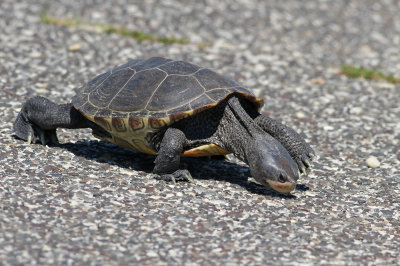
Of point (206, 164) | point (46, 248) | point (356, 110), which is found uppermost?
point (356, 110)

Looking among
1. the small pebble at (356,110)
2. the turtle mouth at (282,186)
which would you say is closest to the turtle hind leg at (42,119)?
the turtle mouth at (282,186)

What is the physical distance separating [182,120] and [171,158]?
414mm

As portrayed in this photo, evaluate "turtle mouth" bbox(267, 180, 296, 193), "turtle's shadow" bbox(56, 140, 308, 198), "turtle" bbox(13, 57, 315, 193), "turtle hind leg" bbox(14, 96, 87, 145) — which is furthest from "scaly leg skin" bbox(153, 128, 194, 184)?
"turtle hind leg" bbox(14, 96, 87, 145)

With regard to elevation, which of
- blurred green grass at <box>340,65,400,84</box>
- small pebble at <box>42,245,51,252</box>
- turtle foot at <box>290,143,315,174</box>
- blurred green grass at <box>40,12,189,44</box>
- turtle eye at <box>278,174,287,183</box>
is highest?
blurred green grass at <box>340,65,400,84</box>

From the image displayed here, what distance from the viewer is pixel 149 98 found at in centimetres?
593

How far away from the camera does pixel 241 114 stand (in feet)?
20.0

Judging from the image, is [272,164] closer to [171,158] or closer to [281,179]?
[281,179]

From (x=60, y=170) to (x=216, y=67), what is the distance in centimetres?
469

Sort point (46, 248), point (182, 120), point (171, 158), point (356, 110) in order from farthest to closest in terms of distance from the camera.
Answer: point (356, 110)
point (182, 120)
point (171, 158)
point (46, 248)

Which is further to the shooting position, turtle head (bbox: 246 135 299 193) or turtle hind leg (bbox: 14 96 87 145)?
turtle hind leg (bbox: 14 96 87 145)

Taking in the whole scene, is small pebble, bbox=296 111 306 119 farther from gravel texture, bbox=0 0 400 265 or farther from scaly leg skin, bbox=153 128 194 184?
scaly leg skin, bbox=153 128 194 184

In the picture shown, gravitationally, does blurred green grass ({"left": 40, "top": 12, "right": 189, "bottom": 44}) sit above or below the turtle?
above

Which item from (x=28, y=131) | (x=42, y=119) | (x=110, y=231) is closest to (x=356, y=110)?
(x=42, y=119)

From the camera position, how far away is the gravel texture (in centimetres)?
469
